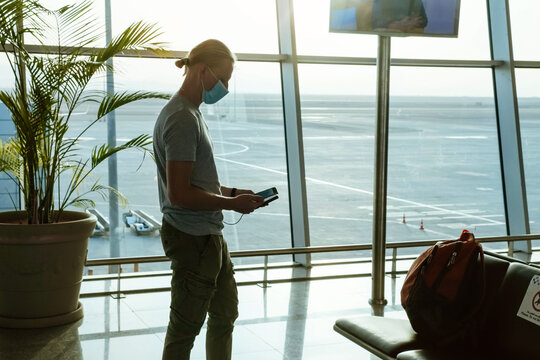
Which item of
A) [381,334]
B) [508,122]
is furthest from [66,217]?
[508,122]

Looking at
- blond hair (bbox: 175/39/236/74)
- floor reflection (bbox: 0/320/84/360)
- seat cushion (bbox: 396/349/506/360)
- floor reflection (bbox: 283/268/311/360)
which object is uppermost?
blond hair (bbox: 175/39/236/74)

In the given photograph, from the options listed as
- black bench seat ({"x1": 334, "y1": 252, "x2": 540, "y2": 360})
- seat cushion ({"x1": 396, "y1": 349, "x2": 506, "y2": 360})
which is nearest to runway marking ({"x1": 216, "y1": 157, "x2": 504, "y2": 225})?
black bench seat ({"x1": 334, "y1": 252, "x2": 540, "y2": 360})

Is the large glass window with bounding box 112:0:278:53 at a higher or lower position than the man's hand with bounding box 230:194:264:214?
higher

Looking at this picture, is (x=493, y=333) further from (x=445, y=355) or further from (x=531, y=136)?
(x=531, y=136)

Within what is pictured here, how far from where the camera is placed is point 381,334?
10.1 ft

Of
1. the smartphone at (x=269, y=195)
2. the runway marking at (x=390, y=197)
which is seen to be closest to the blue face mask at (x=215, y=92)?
the smartphone at (x=269, y=195)

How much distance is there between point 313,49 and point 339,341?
364cm

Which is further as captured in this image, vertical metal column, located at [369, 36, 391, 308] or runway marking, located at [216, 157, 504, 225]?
runway marking, located at [216, 157, 504, 225]

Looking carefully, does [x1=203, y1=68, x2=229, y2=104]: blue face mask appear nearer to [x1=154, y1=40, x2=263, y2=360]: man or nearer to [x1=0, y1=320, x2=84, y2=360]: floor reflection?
[x1=154, y1=40, x2=263, y2=360]: man

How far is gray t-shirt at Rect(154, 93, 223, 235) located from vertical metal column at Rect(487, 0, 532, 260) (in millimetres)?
5805

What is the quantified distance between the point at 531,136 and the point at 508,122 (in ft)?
2.37

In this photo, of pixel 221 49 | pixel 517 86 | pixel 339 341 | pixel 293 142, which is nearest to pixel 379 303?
pixel 339 341

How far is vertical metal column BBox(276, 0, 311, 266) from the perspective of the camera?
7.14 m

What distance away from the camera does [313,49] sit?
7371 mm
